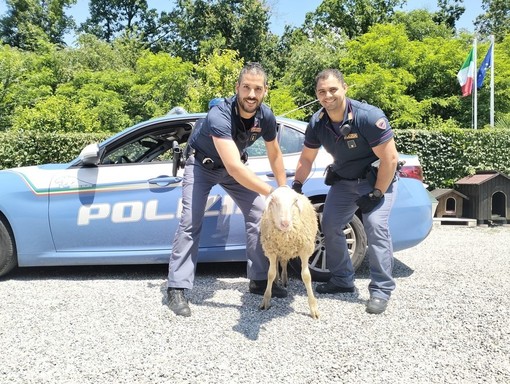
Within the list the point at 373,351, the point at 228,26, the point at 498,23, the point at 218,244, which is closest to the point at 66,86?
the point at 228,26

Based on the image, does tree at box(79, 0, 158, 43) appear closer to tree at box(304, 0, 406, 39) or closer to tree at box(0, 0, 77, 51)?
tree at box(0, 0, 77, 51)

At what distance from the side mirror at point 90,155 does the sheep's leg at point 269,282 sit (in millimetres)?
2024

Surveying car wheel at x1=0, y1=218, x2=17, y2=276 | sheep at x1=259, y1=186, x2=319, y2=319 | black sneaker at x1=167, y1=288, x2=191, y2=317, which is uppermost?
sheep at x1=259, y1=186, x2=319, y2=319

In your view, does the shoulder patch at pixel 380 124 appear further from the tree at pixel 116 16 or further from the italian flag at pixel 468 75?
the tree at pixel 116 16

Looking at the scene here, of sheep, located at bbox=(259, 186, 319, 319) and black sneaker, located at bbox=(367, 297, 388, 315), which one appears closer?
sheep, located at bbox=(259, 186, 319, 319)

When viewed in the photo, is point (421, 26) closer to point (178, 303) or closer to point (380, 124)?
point (380, 124)

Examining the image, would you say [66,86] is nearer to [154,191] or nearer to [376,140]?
[154,191]

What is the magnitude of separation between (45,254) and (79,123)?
29.3 ft

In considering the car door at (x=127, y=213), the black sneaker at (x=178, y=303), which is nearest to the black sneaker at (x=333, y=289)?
the car door at (x=127, y=213)

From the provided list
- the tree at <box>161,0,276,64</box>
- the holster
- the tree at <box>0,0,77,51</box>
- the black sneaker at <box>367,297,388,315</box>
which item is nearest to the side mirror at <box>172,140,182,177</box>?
the holster

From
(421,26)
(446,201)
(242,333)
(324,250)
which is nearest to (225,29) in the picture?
(421,26)

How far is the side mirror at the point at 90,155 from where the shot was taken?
4113mm

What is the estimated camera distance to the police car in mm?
4215

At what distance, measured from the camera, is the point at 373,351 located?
2.73 meters
